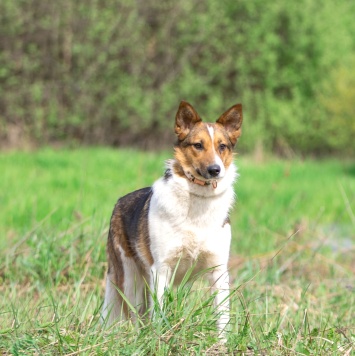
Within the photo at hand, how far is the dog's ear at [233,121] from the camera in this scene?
15.9ft

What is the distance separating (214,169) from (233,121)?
50 centimetres

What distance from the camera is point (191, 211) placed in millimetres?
4613

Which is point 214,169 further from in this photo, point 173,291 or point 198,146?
point 173,291

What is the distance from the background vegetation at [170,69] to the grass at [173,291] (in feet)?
15.3

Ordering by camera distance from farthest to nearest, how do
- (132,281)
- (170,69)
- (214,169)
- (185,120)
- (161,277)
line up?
(170,69) → (132,281) → (185,120) → (161,277) → (214,169)

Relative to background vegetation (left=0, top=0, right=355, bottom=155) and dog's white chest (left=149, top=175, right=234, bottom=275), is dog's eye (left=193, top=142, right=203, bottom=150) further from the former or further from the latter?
background vegetation (left=0, top=0, right=355, bottom=155)

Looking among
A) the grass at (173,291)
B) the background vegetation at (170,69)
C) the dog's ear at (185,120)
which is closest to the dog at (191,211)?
the dog's ear at (185,120)

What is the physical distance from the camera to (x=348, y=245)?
28.8 ft

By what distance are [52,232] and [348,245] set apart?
374 centimetres

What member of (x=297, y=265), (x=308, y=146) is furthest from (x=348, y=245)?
(x=308, y=146)

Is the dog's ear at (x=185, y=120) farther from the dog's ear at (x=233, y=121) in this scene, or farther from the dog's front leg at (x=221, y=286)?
the dog's front leg at (x=221, y=286)

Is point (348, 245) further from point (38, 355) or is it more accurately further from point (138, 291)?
point (38, 355)

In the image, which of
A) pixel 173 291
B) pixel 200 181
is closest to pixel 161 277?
pixel 173 291

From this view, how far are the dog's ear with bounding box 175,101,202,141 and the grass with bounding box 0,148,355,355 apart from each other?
2.95 ft
